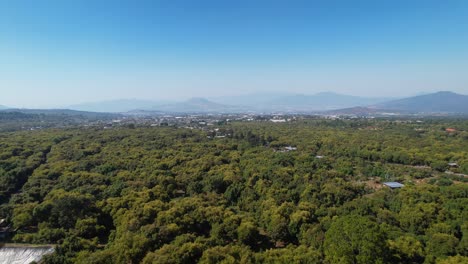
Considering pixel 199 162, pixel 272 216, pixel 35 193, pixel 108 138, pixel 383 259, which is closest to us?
pixel 383 259

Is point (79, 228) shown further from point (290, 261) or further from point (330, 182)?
point (330, 182)

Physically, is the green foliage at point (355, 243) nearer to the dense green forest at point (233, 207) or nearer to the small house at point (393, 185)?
the dense green forest at point (233, 207)

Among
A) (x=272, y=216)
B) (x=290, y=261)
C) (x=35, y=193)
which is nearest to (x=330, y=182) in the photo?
(x=272, y=216)

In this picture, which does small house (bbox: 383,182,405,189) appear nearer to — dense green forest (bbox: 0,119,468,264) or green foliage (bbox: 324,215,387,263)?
dense green forest (bbox: 0,119,468,264)

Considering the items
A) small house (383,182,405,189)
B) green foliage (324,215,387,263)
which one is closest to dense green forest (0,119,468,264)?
green foliage (324,215,387,263)

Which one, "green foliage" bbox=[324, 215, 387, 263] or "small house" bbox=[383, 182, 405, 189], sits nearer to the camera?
"green foliage" bbox=[324, 215, 387, 263]

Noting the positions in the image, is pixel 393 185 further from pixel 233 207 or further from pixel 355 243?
pixel 355 243

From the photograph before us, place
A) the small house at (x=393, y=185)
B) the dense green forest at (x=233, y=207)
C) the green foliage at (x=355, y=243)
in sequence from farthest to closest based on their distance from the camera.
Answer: the small house at (x=393, y=185) → the dense green forest at (x=233, y=207) → the green foliage at (x=355, y=243)

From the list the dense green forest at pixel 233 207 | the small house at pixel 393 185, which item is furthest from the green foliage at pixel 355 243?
the small house at pixel 393 185

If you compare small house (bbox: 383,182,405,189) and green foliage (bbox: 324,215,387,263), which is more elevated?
green foliage (bbox: 324,215,387,263)
